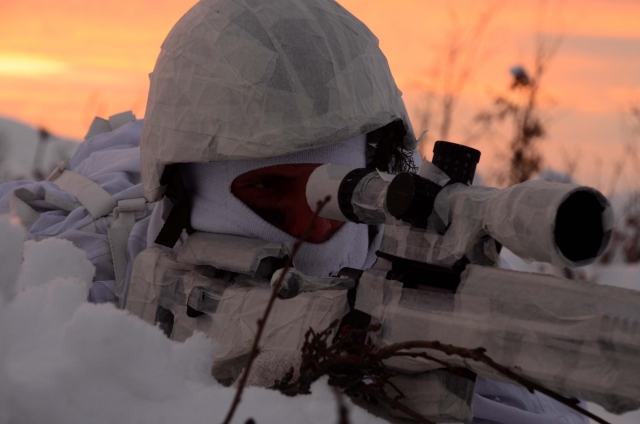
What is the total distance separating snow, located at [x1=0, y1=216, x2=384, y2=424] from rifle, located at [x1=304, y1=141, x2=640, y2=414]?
0.20 metres

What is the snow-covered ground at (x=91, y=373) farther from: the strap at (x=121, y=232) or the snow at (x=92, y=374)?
the strap at (x=121, y=232)

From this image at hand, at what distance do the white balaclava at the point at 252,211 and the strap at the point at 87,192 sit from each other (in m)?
0.52

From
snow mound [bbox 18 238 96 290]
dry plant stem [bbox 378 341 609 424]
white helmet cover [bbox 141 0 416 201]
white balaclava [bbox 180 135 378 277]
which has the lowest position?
snow mound [bbox 18 238 96 290]

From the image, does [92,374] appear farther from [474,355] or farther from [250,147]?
[250,147]

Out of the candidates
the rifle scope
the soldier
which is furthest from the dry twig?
the soldier

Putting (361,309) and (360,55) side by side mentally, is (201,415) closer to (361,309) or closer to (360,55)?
(361,309)

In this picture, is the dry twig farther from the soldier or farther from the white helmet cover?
the white helmet cover

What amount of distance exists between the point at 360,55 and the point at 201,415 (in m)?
1.05

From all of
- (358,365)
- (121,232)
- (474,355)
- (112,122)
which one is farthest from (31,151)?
(474,355)

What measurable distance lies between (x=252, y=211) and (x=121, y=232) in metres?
0.58

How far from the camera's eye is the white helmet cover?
69.0 inches

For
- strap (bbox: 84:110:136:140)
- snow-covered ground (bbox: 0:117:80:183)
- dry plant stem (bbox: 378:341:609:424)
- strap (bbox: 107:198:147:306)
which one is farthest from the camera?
snow-covered ground (bbox: 0:117:80:183)

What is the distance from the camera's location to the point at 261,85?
1750mm

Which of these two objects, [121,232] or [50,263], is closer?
[50,263]
